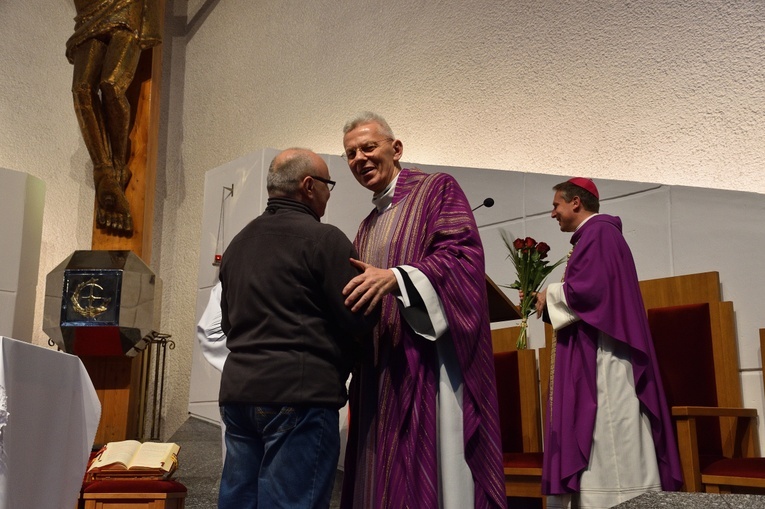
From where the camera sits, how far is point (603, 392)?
11.9 ft

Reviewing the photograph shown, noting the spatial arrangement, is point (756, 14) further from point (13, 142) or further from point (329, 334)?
point (13, 142)

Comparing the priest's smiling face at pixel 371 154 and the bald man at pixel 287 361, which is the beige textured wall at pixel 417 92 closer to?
the priest's smiling face at pixel 371 154

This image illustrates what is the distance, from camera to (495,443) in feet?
7.90

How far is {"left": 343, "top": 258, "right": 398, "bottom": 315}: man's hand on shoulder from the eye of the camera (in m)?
2.22

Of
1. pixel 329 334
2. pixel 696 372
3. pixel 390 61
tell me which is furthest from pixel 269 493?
pixel 390 61

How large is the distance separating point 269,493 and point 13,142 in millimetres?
5413

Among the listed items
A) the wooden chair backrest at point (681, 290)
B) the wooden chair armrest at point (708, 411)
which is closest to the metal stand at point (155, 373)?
the wooden chair backrest at point (681, 290)

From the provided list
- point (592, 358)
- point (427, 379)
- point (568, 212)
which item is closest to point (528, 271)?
point (568, 212)

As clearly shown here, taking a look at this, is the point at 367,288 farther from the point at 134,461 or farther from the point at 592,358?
the point at 592,358

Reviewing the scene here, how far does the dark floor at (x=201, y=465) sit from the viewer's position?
383cm

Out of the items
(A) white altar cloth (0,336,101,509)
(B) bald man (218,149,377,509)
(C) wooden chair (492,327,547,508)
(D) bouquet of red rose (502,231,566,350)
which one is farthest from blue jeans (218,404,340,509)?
(D) bouquet of red rose (502,231,566,350)

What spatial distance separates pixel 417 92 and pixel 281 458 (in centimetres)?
401

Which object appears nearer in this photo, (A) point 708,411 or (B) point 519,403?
(A) point 708,411

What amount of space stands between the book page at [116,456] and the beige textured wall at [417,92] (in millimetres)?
2724
